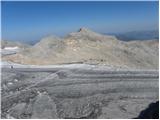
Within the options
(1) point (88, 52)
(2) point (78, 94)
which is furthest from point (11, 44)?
(2) point (78, 94)

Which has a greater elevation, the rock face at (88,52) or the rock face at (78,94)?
the rock face at (88,52)

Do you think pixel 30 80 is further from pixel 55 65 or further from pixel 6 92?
pixel 55 65

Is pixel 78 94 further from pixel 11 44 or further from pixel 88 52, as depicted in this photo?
pixel 11 44

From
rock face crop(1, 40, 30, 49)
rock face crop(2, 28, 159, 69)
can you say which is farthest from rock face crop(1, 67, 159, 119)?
rock face crop(1, 40, 30, 49)

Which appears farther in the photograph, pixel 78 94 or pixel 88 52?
pixel 88 52

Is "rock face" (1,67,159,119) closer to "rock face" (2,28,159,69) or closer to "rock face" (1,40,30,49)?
"rock face" (2,28,159,69)

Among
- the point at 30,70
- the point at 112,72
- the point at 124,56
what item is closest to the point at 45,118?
the point at 112,72

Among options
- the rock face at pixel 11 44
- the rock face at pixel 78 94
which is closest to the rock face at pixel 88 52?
the rock face at pixel 78 94

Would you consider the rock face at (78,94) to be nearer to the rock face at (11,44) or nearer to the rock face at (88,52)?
the rock face at (88,52)
